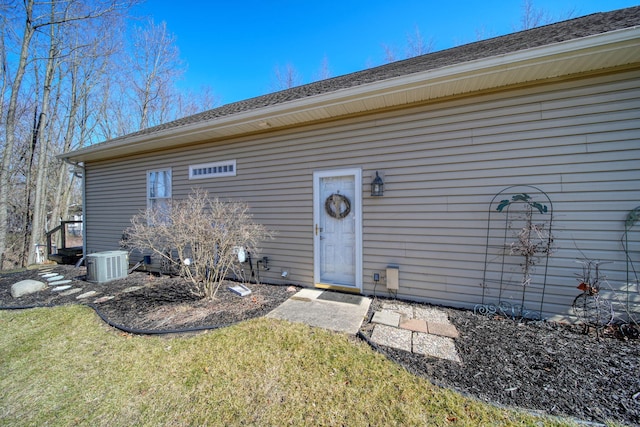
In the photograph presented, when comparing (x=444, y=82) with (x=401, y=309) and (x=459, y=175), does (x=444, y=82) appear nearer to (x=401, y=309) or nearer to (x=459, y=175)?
(x=459, y=175)

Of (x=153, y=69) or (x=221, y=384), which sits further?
(x=153, y=69)

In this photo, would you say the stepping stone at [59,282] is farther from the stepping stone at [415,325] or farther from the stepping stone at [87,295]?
the stepping stone at [415,325]

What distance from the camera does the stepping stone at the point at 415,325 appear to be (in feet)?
9.70

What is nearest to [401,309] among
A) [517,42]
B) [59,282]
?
[517,42]

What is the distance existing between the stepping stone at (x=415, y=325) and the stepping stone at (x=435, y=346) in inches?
3.7

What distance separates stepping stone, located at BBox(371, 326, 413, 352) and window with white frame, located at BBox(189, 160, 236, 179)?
413 centimetres

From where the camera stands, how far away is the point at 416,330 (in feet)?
9.61

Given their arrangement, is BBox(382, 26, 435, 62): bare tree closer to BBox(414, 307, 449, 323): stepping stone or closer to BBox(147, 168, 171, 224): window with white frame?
BBox(147, 168, 171, 224): window with white frame

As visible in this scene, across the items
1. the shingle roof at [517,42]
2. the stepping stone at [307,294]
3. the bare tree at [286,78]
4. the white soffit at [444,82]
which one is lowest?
the stepping stone at [307,294]

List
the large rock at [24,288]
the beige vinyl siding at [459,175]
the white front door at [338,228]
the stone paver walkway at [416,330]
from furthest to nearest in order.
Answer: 1. the large rock at [24,288]
2. the white front door at [338,228]
3. the beige vinyl siding at [459,175]
4. the stone paver walkway at [416,330]

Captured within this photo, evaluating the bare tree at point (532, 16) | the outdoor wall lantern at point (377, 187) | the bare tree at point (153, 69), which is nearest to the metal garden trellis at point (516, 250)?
the outdoor wall lantern at point (377, 187)

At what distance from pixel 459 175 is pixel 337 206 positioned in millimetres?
1942

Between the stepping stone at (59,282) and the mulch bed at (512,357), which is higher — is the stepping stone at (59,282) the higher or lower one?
the lower one

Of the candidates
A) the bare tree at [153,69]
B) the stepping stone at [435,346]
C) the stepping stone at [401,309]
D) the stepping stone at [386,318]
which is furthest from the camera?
the bare tree at [153,69]
